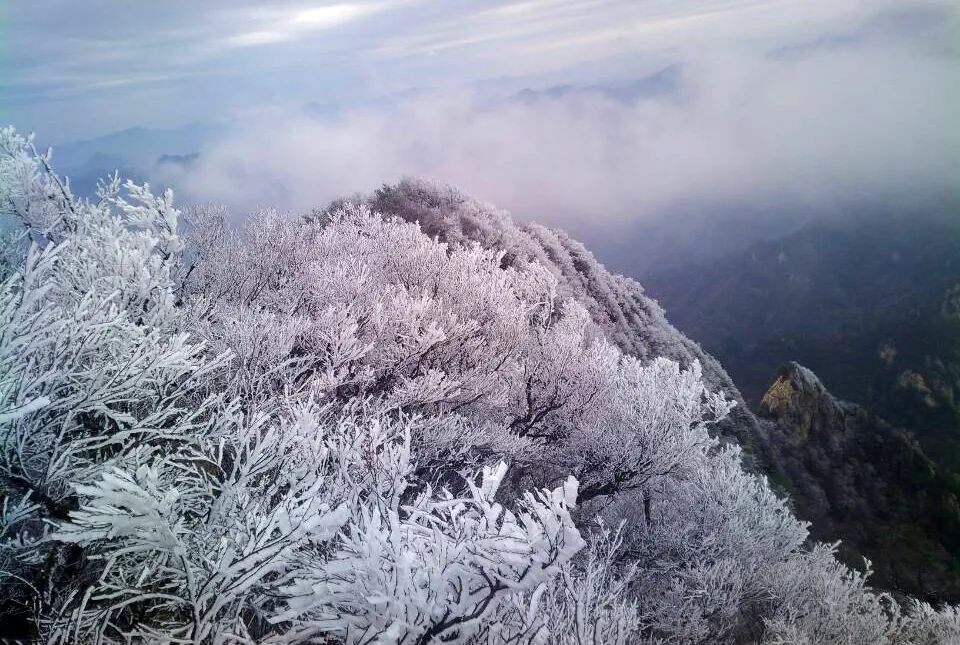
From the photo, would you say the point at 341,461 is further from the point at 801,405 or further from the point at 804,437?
the point at 801,405

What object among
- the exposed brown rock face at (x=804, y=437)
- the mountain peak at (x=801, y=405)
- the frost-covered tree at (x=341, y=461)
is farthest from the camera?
the mountain peak at (x=801, y=405)

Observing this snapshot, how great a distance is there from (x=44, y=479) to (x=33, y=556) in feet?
2.49

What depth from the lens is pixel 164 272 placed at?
7.49 metres

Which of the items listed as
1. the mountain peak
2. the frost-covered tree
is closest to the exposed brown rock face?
the mountain peak

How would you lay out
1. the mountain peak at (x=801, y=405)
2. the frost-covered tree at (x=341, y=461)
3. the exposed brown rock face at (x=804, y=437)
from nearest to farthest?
the frost-covered tree at (x=341, y=461)
the exposed brown rock face at (x=804, y=437)
the mountain peak at (x=801, y=405)

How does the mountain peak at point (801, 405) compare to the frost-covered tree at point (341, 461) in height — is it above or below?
below

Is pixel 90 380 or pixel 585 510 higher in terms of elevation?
pixel 90 380

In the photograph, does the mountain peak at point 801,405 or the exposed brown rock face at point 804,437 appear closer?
the exposed brown rock face at point 804,437

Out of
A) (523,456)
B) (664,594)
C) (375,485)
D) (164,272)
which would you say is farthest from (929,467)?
(164,272)

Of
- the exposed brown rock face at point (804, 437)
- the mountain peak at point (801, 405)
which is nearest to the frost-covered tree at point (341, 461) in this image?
the exposed brown rock face at point (804, 437)

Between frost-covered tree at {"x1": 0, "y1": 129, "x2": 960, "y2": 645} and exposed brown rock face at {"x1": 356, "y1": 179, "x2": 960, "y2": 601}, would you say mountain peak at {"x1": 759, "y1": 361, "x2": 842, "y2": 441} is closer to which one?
exposed brown rock face at {"x1": 356, "y1": 179, "x2": 960, "y2": 601}

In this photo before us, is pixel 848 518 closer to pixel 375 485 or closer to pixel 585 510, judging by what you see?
pixel 585 510

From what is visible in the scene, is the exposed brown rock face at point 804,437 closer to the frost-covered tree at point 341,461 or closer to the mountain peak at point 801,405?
the mountain peak at point 801,405

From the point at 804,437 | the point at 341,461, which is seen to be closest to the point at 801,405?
the point at 804,437
